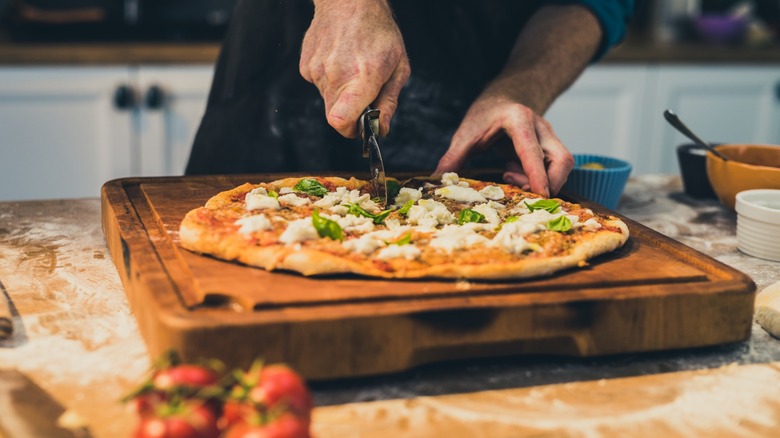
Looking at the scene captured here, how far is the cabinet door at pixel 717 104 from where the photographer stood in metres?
3.52

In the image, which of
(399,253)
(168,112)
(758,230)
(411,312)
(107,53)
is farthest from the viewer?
(168,112)

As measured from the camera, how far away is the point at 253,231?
1189 millimetres

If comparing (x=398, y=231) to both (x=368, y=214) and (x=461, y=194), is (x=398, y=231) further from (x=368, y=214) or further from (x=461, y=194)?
(x=461, y=194)

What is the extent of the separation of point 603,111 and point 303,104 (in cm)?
186

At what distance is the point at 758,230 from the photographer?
1480 millimetres

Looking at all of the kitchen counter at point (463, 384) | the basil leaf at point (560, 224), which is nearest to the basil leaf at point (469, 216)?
the basil leaf at point (560, 224)

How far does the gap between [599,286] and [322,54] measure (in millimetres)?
618

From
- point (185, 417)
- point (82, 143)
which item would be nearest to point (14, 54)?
point (82, 143)

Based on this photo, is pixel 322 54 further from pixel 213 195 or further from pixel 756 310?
pixel 756 310

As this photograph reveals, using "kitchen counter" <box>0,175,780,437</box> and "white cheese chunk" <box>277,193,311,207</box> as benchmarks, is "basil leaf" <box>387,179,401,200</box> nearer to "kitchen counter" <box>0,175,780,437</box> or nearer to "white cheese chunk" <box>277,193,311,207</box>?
"white cheese chunk" <box>277,193,311,207</box>

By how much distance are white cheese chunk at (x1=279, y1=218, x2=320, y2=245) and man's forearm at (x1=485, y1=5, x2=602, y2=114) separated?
2.64ft

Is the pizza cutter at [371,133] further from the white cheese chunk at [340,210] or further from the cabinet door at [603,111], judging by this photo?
the cabinet door at [603,111]

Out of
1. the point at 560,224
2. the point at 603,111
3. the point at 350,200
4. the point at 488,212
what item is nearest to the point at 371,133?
the point at 350,200

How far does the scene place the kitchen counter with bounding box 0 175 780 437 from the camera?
0.91 m
